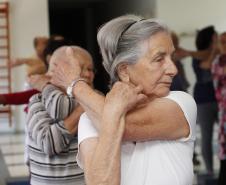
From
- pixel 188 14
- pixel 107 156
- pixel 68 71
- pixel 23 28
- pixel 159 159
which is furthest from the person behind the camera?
pixel 23 28

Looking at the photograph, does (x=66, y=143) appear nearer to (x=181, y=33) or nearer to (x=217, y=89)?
(x=217, y=89)

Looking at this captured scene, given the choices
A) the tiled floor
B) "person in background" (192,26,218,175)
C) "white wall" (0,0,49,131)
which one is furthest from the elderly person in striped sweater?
"white wall" (0,0,49,131)

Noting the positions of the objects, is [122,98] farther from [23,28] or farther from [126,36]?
[23,28]

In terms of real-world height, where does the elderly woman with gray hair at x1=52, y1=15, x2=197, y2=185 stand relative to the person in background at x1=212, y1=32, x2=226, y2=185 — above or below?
above

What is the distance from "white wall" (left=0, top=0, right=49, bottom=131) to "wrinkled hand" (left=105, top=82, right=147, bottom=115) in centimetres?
771

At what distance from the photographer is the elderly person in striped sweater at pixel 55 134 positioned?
2215 millimetres

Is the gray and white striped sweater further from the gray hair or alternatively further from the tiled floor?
the tiled floor

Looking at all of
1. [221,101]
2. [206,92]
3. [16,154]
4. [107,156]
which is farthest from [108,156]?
[16,154]

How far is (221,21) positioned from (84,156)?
554cm

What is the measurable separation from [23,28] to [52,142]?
22.8ft

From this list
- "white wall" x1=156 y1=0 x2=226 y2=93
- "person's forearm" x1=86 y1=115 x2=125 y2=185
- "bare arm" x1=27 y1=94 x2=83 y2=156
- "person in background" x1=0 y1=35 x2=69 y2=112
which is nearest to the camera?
"person's forearm" x1=86 y1=115 x2=125 y2=185

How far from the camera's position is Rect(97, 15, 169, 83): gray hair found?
1.41m

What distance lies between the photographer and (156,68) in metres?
1.43

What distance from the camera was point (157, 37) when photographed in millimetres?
1424
